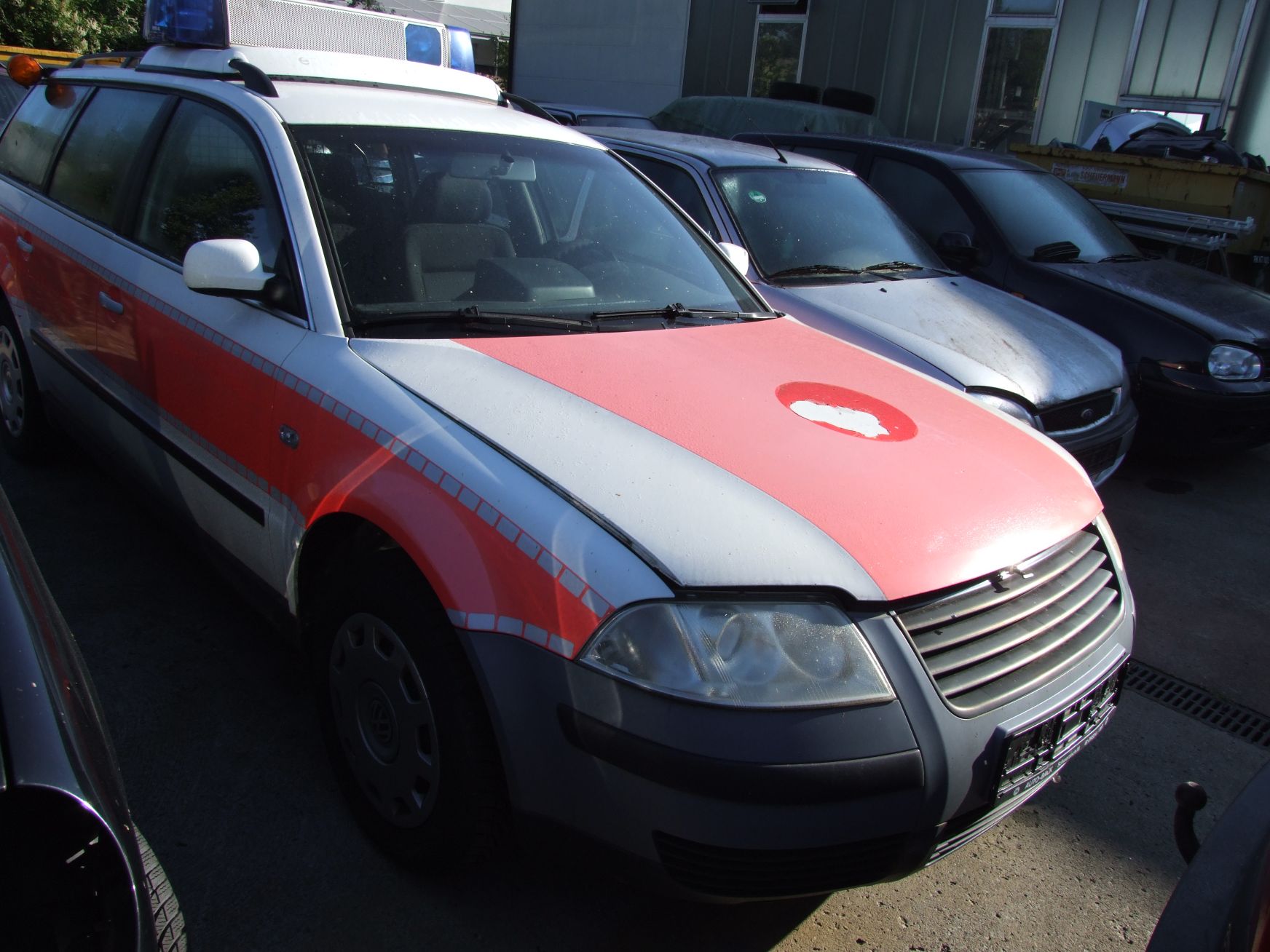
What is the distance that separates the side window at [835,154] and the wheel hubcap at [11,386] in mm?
4564

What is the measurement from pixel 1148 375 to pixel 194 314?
4.68 m

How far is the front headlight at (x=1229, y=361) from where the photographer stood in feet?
17.4

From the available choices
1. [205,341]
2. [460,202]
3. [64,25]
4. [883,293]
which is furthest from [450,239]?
[64,25]

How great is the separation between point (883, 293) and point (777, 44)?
11.1 m

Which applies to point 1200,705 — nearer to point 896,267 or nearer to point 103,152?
point 896,267

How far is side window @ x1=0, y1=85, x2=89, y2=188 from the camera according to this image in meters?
3.94

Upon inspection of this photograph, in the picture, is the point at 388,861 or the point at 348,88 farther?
the point at 348,88

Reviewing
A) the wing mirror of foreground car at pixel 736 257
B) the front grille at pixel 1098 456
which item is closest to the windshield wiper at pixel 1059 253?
the front grille at pixel 1098 456

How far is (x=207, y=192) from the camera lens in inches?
116

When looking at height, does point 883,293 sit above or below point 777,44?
below

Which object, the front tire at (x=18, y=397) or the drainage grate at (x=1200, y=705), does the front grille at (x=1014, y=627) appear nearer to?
the drainage grate at (x=1200, y=705)

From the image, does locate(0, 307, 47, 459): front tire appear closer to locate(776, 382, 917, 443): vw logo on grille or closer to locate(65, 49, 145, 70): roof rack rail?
locate(65, 49, 145, 70): roof rack rail

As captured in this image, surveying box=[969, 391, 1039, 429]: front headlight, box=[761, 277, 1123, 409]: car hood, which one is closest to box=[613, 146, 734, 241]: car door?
box=[761, 277, 1123, 409]: car hood

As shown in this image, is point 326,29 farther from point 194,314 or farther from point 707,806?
point 707,806
